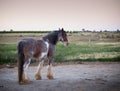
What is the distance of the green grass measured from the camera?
8.49m

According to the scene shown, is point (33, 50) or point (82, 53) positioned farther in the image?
point (82, 53)

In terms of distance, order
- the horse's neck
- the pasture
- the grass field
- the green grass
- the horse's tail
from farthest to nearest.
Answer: the green grass < the grass field < the horse's neck < the pasture < the horse's tail

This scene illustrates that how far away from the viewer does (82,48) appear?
10180mm

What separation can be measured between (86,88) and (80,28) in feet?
9.22

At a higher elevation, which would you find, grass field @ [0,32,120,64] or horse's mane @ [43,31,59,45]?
horse's mane @ [43,31,59,45]

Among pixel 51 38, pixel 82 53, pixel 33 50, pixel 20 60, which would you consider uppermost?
pixel 51 38

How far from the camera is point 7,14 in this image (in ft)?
18.5

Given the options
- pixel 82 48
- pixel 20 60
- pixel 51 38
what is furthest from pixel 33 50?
pixel 82 48

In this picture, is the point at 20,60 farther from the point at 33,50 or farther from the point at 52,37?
the point at 52,37

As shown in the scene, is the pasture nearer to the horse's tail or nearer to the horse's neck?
the horse's tail

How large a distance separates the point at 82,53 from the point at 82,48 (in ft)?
0.94

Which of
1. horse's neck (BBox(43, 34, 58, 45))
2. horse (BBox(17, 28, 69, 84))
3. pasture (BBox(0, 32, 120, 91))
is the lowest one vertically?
pasture (BBox(0, 32, 120, 91))

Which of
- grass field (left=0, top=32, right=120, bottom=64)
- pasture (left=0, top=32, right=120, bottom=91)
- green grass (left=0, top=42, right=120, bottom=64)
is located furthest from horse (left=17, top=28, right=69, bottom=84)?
green grass (left=0, top=42, right=120, bottom=64)

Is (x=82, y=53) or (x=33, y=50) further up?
(x=33, y=50)
